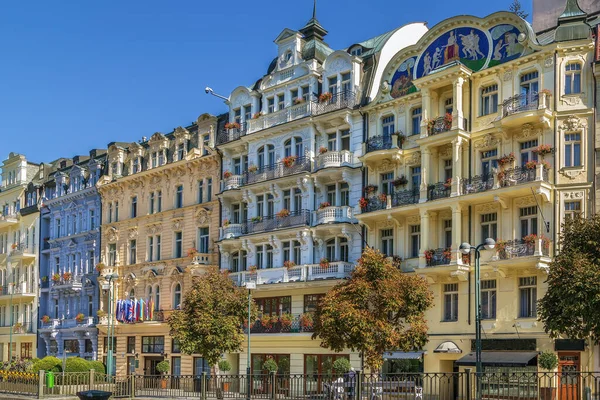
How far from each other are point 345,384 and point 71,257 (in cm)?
3926

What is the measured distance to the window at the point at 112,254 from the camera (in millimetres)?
59438

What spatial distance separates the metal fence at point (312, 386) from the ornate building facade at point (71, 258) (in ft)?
60.7

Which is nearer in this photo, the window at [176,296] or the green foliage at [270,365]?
the green foliage at [270,365]

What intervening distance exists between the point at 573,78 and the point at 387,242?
40.5ft

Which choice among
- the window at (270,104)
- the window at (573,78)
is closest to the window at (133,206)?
the window at (270,104)

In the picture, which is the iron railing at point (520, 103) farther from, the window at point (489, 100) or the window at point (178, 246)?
the window at point (178, 246)

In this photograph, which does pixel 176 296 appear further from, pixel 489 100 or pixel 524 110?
pixel 524 110

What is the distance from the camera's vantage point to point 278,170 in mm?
47000

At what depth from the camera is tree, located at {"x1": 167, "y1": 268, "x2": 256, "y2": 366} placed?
40500mm

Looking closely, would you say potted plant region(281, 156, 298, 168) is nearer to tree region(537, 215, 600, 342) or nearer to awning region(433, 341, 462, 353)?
awning region(433, 341, 462, 353)

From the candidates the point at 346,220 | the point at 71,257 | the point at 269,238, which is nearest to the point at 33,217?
the point at 71,257

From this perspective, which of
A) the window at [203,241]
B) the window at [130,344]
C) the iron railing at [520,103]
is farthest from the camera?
the window at [130,344]

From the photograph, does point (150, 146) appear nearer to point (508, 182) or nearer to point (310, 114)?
point (310, 114)

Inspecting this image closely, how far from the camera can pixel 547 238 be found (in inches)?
1373
